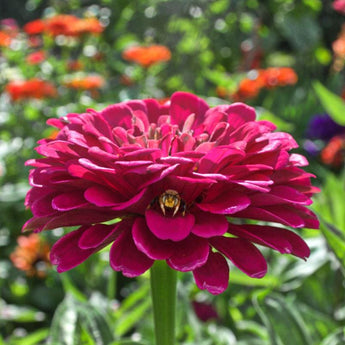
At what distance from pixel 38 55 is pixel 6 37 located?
29cm

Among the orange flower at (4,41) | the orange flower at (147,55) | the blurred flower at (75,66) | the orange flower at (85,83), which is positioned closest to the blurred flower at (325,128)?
the orange flower at (147,55)

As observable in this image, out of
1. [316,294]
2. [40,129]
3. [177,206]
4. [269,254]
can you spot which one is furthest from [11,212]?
[177,206]

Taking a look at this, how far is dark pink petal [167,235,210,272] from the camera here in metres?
0.46

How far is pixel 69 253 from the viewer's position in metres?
0.50

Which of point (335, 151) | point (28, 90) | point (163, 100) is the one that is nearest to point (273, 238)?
point (163, 100)

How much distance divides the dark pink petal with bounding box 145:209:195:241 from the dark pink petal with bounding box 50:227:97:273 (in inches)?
2.3

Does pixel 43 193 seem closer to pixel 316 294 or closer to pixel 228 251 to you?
pixel 228 251

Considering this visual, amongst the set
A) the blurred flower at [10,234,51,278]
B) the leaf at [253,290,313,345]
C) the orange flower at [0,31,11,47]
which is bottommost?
the blurred flower at [10,234,51,278]

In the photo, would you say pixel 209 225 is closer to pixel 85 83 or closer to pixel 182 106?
pixel 182 106

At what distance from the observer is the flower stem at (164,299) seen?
22.2 inches

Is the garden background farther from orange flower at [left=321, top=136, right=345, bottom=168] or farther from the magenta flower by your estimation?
the magenta flower

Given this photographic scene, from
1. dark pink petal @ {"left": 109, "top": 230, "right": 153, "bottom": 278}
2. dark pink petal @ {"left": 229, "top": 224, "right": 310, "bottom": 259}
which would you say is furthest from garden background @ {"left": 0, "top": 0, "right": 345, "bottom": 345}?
dark pink petal @ {"left": 109, "top": 230, "right": 153, "bottom": 278}

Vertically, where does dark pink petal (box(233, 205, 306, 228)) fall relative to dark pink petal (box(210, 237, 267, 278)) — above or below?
above

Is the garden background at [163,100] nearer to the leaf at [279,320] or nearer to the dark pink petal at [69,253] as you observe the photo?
the leaf at [279,320]
